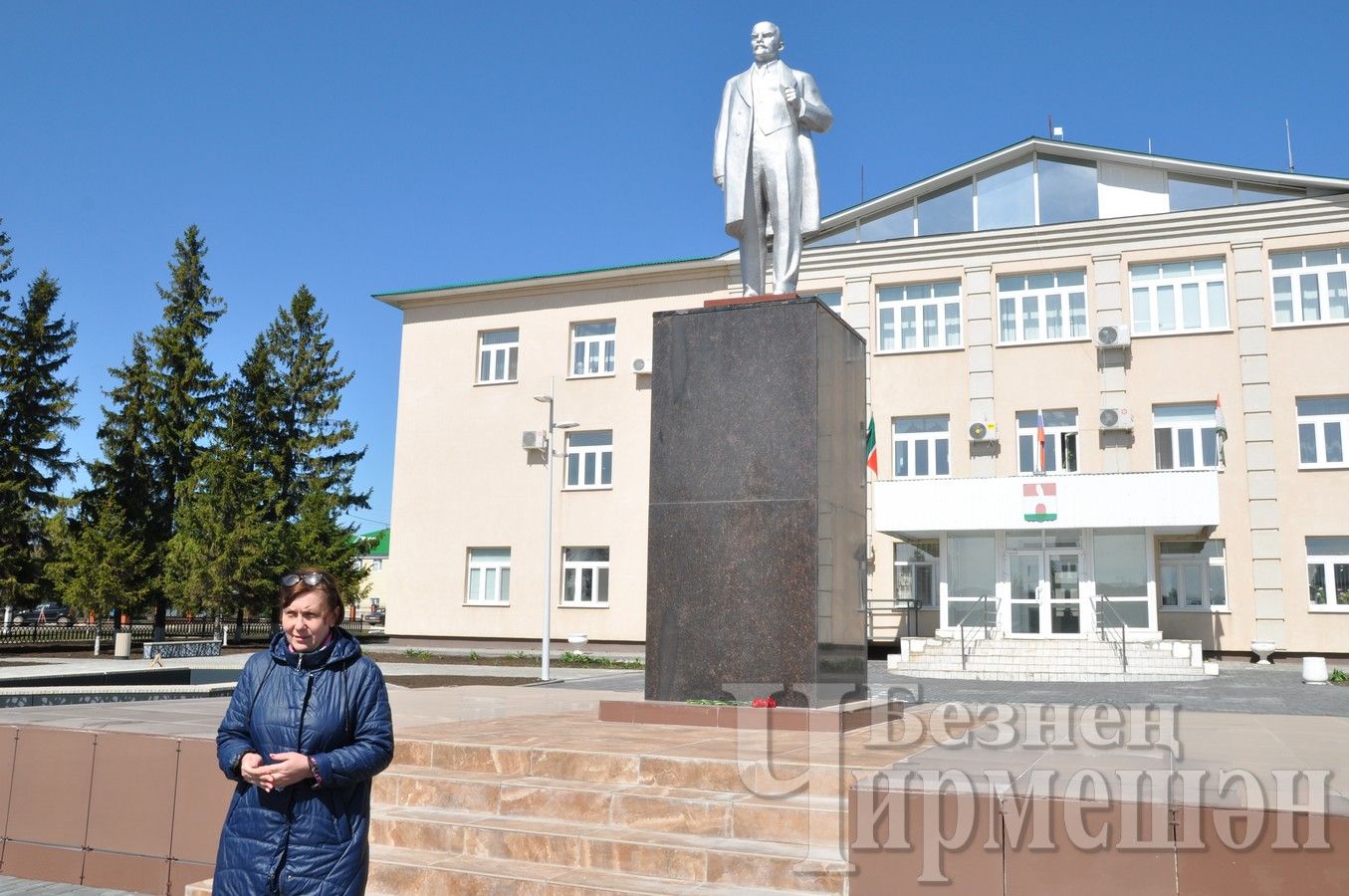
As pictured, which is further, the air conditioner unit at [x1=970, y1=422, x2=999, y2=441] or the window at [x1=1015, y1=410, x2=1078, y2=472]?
the air conditioner unit at [x1=970, y1=422, x2=999, y2=441]

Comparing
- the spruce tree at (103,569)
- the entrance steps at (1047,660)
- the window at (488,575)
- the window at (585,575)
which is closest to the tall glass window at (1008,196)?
the entrance steps at (1047,660)

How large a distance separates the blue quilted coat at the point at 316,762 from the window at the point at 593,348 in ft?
80.3

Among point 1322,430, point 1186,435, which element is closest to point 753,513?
point 1186,435

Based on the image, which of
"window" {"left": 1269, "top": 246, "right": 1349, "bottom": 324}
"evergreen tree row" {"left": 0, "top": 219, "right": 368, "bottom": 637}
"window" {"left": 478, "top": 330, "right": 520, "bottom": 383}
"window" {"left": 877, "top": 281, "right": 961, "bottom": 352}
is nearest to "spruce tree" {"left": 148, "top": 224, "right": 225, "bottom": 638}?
"evergreen tree row" {"left": 0, "top": 219, "right": 368, "bottom": 637}

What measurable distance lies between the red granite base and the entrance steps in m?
12.8

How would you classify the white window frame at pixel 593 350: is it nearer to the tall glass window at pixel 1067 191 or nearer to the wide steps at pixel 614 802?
the tall glass window at pixel 1067 191

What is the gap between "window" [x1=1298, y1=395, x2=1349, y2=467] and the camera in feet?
70.4

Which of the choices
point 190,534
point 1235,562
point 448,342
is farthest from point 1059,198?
point 190,534

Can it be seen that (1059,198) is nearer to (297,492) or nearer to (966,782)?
(966,782)

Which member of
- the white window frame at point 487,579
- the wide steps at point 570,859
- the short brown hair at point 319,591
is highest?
the white window frame at point 487,579

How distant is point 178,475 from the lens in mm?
36281

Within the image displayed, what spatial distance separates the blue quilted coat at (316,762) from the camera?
3000 mm

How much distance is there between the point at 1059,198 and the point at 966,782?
22.2 meters

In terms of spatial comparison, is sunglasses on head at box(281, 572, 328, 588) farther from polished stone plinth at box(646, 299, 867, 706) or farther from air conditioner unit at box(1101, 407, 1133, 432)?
air conditioner unit at box(1101, 407, 1133, 432)
